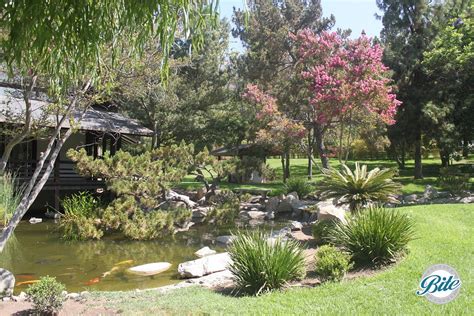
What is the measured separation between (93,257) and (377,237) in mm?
6438

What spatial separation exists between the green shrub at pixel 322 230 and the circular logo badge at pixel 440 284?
285 centimetres

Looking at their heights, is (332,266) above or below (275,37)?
below

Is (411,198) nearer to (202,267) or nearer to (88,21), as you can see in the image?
(202,267)

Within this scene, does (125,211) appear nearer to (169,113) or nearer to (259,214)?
(259,214)

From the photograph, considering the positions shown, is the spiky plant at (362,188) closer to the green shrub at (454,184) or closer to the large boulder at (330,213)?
the large boulder at (330,213)

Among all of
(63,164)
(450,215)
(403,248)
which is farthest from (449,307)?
(63,164)

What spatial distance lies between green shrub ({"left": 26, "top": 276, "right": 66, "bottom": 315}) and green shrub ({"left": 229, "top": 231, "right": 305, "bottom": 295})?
2396 mm

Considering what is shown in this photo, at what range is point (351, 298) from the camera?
213 inches

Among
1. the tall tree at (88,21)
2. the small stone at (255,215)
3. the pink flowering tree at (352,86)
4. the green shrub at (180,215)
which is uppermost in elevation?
the pink flowering tree at (352,86)

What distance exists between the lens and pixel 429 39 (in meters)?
23.3

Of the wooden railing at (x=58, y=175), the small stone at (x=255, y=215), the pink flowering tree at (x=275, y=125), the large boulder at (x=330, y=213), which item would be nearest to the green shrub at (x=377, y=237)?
the large boulder at (x=330, y=213)

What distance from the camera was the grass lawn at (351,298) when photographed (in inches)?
196

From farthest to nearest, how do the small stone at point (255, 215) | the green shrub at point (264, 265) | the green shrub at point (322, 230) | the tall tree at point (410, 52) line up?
the tall tree at point (410, 52)
the small stone at point (255, 215)
the green shrub at point (322, 230)
the green shrub at point (264, 265)

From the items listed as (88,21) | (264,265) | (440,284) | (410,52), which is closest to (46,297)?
(264,265)
